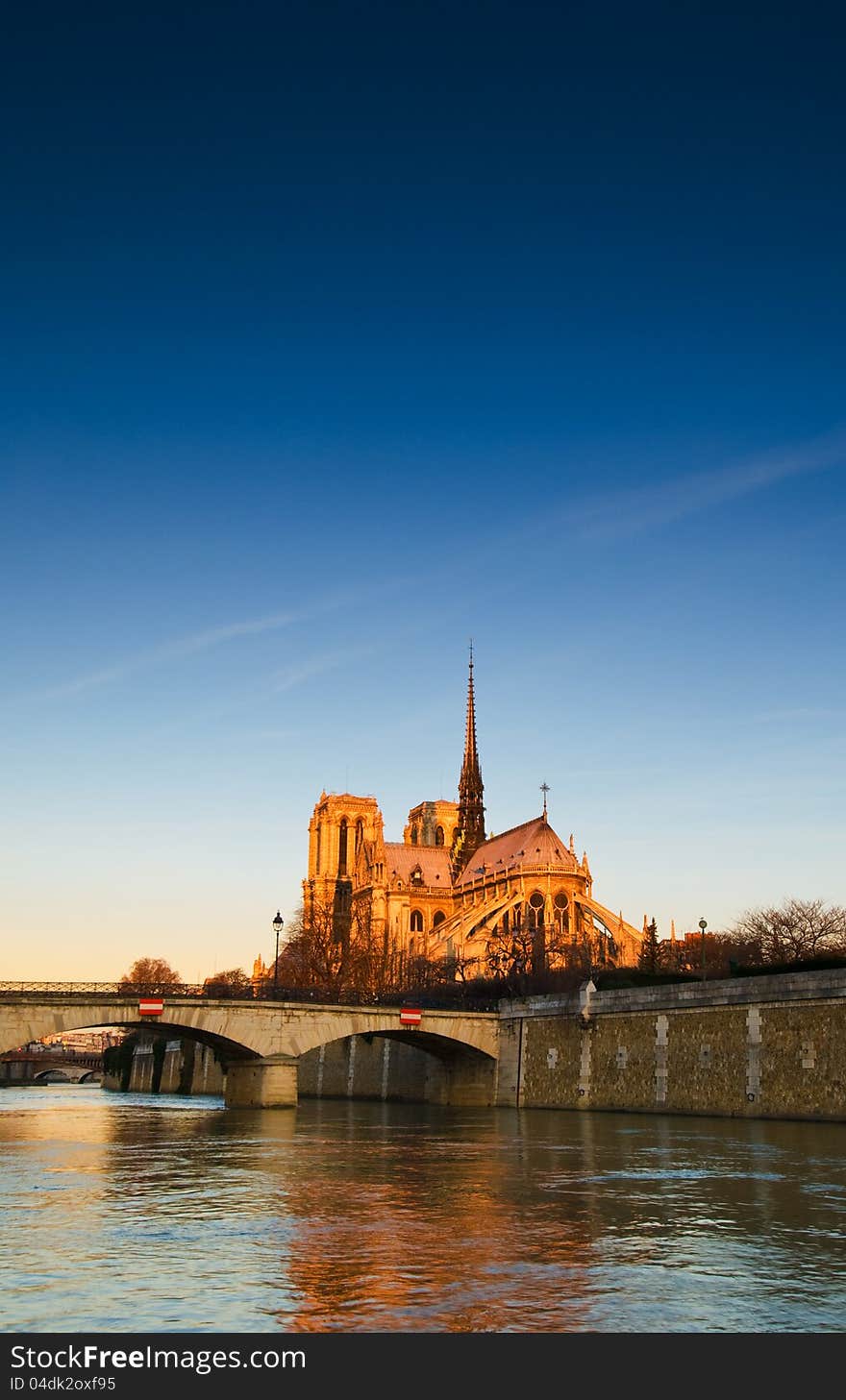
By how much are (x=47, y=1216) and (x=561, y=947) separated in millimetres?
78574

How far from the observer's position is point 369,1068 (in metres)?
74.1

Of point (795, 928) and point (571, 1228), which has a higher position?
point (795, 928)

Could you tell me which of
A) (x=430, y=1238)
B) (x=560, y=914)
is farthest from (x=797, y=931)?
(x=430, y=1238)

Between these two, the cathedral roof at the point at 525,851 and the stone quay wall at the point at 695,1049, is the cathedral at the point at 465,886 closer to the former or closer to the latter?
the cathedral roof at the point at 525,851

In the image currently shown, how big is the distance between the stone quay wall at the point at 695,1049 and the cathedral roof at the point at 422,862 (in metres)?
88.5

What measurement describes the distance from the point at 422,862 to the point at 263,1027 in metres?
95.9

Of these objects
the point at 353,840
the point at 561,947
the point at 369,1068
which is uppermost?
the point at 353,840

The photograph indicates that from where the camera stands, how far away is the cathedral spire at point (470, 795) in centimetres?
14525

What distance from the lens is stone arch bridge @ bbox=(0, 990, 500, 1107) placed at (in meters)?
48.0

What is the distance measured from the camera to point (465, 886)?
132m

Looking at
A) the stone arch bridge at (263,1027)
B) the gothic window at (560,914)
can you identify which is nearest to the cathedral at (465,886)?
the gothic window at (560,914)
